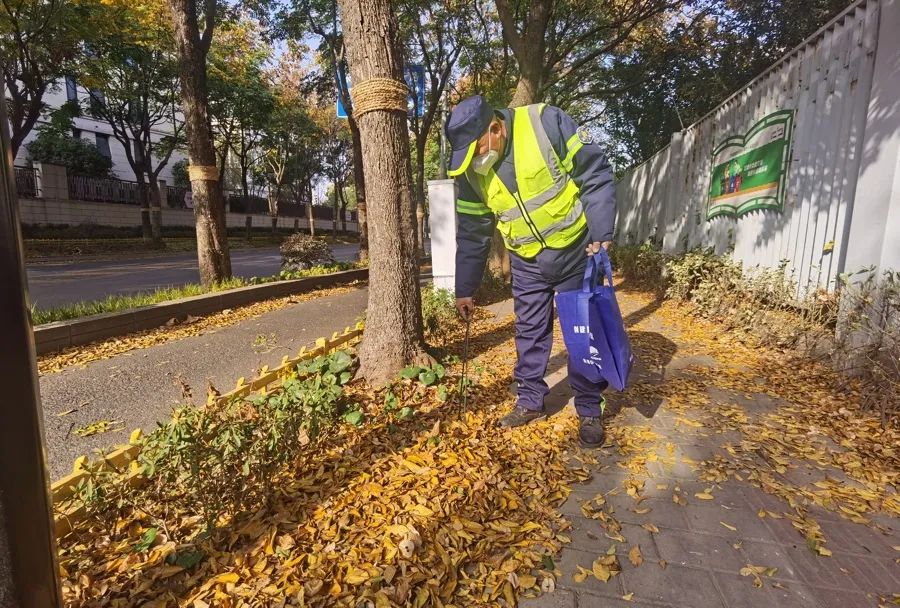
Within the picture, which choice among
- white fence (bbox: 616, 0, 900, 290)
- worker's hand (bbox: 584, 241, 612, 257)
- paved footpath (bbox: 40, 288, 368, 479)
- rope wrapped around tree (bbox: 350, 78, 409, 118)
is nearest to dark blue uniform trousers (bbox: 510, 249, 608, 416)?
worker's hand (bbox: 584, 241, 612, 257)

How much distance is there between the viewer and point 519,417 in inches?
124

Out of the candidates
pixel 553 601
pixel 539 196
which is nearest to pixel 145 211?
pixel 539 196

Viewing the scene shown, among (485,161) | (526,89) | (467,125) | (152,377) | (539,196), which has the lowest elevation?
(152,377)

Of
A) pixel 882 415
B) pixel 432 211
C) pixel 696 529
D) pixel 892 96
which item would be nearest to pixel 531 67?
pixel 432 211

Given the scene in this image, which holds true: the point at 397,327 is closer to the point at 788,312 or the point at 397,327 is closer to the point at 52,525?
the point at 52,525

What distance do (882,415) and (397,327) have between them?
10.8 ft

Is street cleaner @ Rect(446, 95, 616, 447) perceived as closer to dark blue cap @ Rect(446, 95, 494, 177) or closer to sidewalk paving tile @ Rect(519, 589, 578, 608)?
dark blue cap @ Rect(446, 95, 494, 177)

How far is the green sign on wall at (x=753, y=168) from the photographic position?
17.3ft

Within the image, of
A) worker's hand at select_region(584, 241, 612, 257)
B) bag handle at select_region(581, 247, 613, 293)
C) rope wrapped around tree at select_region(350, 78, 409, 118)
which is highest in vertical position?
rope wrapped around tree at select_region(350, 78, 409, 118)

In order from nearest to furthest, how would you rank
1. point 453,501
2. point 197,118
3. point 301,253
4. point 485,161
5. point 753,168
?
point 453,501, point 485,161, point 753,168, point 197,118, point 301,253

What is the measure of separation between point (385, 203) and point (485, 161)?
1043 millimetres

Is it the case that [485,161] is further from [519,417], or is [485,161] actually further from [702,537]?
[702,537]

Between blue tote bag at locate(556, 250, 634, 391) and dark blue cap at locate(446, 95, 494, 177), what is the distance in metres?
0.98

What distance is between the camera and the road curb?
4566mm
